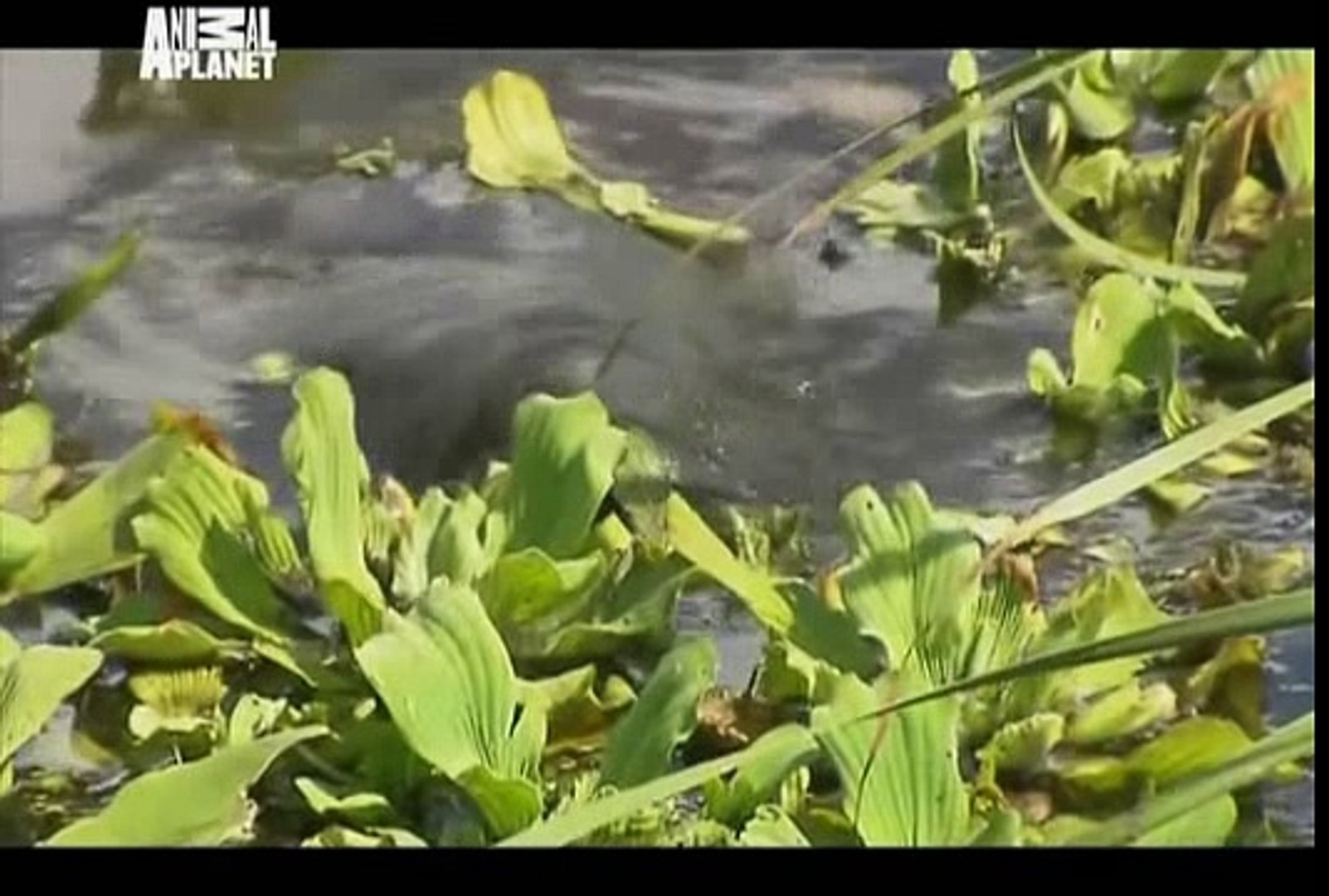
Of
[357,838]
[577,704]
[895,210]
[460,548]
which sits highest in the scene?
[895,210]

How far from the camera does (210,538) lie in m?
1.62

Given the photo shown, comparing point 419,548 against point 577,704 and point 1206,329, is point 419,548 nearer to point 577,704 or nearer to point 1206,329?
point 577,704

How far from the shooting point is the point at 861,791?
1623 millimetres

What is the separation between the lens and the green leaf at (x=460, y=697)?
1.60 metres

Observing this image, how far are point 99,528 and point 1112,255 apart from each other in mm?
791

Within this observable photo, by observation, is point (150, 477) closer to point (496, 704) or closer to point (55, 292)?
point (55, 292)

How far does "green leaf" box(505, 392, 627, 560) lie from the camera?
162cm

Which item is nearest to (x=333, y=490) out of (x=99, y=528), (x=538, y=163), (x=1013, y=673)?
(x=99, y=528)

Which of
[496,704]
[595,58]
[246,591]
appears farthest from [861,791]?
[595,58]

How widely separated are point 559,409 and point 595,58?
0.27 meters

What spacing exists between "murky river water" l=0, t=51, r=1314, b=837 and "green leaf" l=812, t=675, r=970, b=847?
0.09 metres
